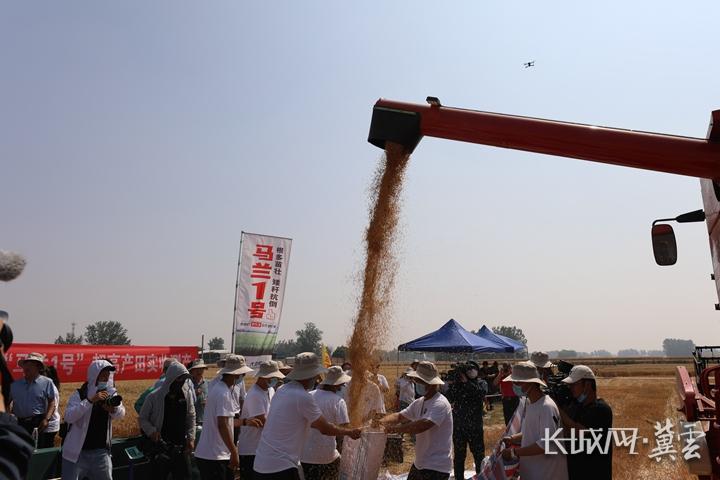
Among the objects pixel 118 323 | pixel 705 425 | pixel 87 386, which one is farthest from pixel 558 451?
pixel 118 323

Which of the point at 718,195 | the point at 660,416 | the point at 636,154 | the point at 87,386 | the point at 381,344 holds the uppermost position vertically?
the point at 636,154

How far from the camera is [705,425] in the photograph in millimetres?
3375

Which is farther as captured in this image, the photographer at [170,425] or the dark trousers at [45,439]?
the dark trousers at [45,439]

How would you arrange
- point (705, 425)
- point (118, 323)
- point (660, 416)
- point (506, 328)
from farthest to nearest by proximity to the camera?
point (506, 328)
point (118, 323)
point (660, 416)
point (705, 425)

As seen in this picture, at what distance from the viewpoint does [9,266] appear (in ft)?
4.47

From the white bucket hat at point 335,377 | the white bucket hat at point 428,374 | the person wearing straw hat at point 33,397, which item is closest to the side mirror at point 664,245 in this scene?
the white bucket hat at point 428,374

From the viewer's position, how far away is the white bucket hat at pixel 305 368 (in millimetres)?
4304

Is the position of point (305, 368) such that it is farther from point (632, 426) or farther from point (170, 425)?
point (632, 426)

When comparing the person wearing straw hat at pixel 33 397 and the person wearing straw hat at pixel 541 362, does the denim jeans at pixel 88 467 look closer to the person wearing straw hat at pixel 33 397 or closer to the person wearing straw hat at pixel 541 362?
the person wearing straw hat at pixel 33 397

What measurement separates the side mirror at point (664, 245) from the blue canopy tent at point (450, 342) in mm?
10915

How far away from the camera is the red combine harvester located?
2770 mm

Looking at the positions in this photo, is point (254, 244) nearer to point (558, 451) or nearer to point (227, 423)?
point (227, 423)

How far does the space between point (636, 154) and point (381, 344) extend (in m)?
3.06

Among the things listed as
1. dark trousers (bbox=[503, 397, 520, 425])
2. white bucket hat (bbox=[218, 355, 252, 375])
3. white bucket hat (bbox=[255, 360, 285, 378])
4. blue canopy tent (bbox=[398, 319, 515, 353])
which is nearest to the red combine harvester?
white bucket hat (bbox=[218, 355, 252, 375])
